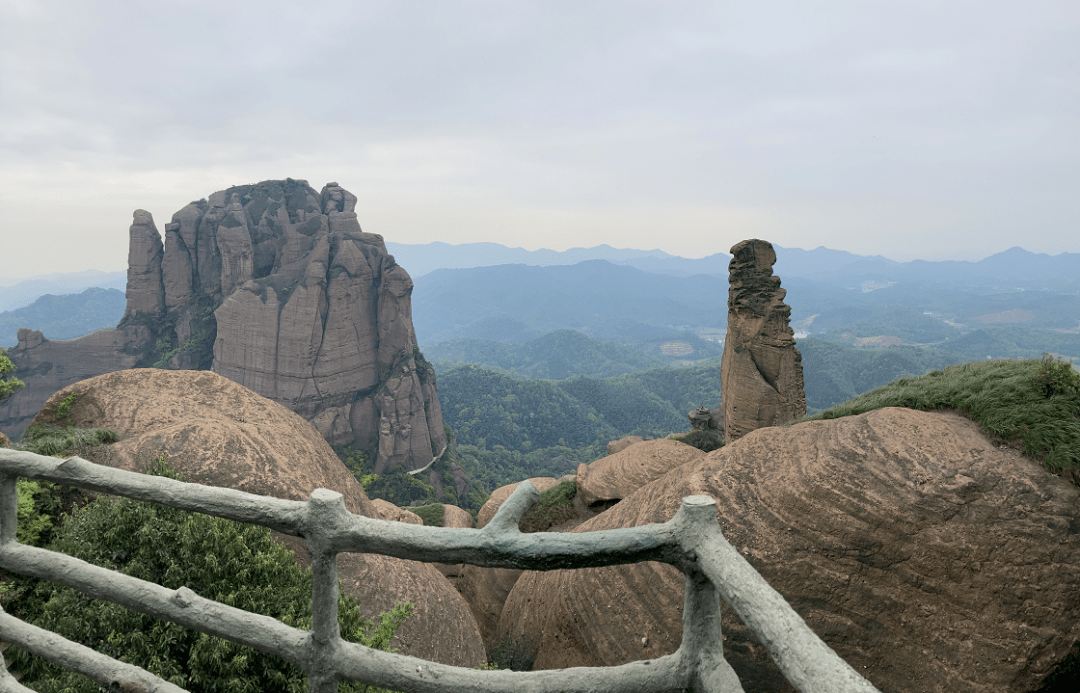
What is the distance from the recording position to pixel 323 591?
2.27 meters

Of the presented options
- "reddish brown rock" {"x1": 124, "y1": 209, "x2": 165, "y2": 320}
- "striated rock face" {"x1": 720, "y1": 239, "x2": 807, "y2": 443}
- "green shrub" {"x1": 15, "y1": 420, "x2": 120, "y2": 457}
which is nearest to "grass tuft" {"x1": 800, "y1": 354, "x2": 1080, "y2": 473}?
"striated rock face" {"x1": 720, "y1": 239, "x2": 807, "y2": 443}

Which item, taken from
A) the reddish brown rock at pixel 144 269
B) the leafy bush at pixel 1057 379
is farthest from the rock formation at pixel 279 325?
the leafy bush at pixel 1057 379

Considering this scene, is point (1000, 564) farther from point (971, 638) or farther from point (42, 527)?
point (42, 527)

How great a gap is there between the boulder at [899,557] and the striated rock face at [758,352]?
9454 millimetres

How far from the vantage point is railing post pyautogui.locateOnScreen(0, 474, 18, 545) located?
9.53 ft

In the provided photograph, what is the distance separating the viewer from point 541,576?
32.7 feet

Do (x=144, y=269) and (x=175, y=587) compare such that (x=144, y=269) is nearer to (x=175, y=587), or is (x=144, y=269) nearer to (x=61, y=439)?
(x=61, y=439)

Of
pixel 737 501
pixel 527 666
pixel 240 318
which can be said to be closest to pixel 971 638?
pixel 737 501

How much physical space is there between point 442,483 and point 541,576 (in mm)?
58121

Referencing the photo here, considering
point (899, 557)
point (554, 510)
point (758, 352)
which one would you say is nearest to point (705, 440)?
point (758, 352)

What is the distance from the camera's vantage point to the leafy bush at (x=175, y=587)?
406 cm

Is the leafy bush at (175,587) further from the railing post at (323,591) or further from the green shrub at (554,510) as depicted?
the green shrub at (554,510)

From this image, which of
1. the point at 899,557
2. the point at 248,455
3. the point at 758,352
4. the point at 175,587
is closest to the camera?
the point at 175,587

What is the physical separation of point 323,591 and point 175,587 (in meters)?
3.31
